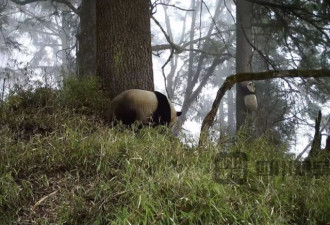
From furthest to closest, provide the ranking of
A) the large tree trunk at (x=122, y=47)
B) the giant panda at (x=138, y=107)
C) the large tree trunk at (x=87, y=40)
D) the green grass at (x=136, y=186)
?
the large tree trunk at (x=87, y=40) < the large tree trunk at (x=122, y=47) < the giant panda at (x=138, y=107) < the green grass at (x=136, y=186)

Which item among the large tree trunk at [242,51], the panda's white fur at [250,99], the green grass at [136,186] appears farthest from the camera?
the large tree trunk at [242,51]

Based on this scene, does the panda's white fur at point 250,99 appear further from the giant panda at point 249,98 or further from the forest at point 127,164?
the forest at point 127,164

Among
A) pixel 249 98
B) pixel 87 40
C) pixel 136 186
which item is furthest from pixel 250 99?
pixel 136 186

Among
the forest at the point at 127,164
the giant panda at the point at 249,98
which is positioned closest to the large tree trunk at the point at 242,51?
the giant panda at the point at 249,98

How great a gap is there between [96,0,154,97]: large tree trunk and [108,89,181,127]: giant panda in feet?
0.90

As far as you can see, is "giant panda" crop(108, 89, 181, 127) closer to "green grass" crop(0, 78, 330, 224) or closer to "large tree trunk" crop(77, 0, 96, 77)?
"green grass" crop(0, 78, 330, 224)

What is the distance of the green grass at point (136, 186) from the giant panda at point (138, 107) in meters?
0.74

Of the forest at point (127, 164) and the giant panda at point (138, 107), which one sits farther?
the giant panda at point (138, 107)

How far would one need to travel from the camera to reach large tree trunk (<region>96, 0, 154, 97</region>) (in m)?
5.04

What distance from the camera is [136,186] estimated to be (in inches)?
109

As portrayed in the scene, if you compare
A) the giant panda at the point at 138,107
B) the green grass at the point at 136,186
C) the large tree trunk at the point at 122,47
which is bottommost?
the green grass at the point at 136,186

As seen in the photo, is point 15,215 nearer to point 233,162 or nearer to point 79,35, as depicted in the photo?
point 233,162

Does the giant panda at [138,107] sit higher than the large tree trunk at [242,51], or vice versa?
the large tree trunk at [242,51]

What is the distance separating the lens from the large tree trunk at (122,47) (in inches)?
198
